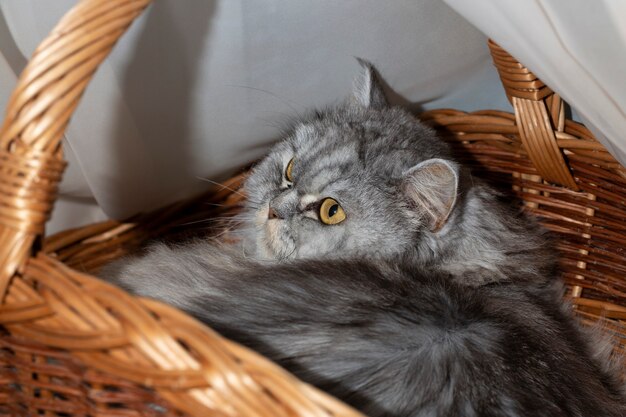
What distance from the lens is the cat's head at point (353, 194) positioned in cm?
138

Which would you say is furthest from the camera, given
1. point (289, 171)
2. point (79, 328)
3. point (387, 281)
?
point (289, 171)

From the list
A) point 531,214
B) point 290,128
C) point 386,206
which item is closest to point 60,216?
point 290,128

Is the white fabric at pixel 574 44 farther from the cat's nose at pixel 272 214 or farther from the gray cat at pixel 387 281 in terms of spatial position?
the cat's nose at pixel 272 214

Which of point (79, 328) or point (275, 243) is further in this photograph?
point (275, 243)

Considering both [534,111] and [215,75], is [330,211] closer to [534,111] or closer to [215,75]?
[215,75]

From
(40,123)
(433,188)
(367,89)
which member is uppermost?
(367,89)

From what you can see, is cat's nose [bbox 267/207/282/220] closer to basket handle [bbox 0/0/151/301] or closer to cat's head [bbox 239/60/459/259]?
cat's head [bbox 239/60/459/259]

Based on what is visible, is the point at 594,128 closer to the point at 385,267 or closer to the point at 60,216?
the point at 385,267

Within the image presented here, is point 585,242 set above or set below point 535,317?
above

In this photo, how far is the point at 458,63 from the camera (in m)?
1.94

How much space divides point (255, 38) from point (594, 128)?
80cm

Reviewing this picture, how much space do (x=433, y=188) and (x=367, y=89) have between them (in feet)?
1.45

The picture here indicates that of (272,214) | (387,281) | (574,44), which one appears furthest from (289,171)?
(574,44)

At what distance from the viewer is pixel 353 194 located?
1.40 m
